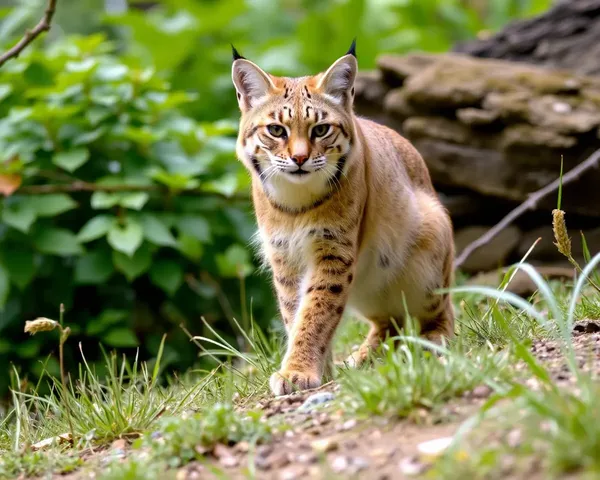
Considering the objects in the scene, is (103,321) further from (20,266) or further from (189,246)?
(189,246)

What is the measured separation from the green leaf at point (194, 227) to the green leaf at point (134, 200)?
387mm

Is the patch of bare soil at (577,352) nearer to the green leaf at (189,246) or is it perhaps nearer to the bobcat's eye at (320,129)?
the bobcat's eye at (320,129)

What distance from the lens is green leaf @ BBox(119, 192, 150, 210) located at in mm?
6838

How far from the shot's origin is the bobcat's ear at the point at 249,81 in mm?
4754

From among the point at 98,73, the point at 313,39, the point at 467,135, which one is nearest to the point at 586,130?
the point at 467,135

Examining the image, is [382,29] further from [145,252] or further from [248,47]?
[145,252]

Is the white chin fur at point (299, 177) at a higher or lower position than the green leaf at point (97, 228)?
higher

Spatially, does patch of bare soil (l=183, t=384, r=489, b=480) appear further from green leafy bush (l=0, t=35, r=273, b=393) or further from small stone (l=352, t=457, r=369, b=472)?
green leafy bush (l=0, t=35, r=273, b=393)

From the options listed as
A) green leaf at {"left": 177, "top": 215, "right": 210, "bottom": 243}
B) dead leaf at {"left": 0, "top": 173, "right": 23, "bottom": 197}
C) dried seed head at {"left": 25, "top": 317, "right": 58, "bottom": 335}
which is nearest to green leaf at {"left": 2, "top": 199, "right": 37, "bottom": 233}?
dead leaf at {"left": 0, "top": 173, "right": 23, "bottom": 197}

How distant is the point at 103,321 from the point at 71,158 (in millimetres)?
1345

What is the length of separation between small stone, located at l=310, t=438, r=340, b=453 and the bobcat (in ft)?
3.03

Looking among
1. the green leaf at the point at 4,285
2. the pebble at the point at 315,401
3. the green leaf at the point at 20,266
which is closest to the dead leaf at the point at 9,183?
the green leaf at the point at 20,266

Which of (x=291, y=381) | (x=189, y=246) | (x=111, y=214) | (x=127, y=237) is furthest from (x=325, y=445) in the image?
(x=111, y=214)

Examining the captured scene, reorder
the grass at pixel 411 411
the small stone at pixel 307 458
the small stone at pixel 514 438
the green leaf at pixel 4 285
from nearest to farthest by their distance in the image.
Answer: the grass at pixel 411 411
the small stone at pixel 514 438
the small stone at pixel 307 458
the green leaf at pixel 4 285
